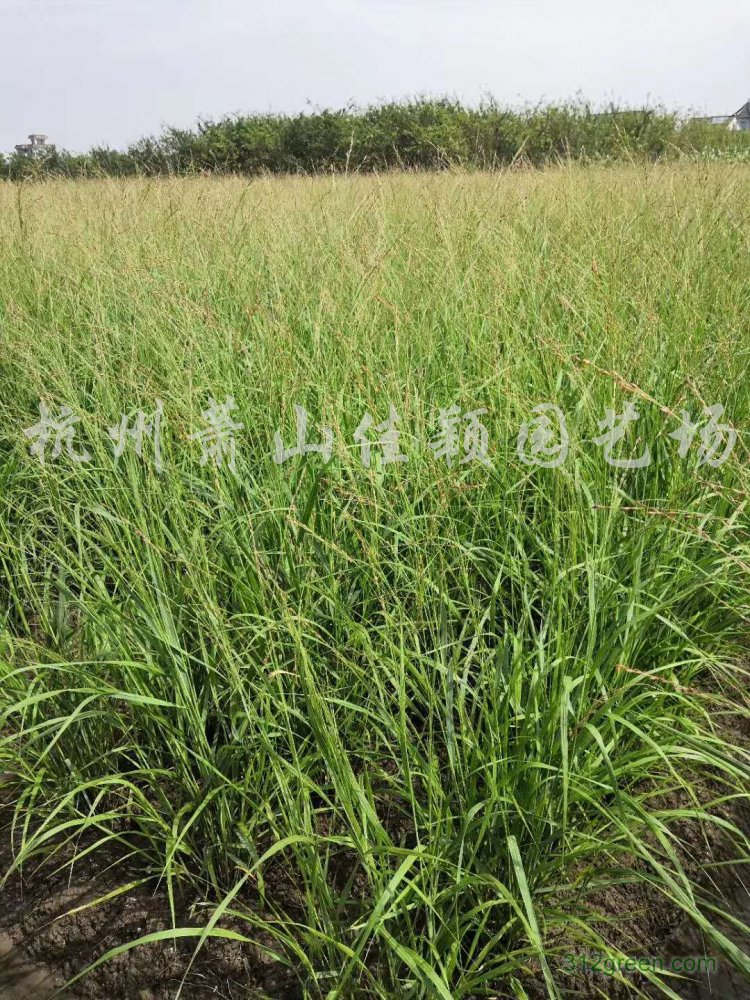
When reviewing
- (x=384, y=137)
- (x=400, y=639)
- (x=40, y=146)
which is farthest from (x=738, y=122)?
(x=400, y=639)

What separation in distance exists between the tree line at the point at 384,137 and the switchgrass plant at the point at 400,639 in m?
7.97

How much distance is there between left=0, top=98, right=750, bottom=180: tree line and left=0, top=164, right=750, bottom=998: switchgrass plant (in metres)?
7.97

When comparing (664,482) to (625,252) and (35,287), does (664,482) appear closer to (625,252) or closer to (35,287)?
(625,252)

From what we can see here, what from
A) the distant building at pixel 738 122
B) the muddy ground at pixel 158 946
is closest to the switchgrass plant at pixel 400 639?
the muddy ground at pixel 158 946

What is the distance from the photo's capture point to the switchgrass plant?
1.30m

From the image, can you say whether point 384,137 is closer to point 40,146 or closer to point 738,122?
point 40,146

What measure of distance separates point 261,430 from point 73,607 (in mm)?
→ 711

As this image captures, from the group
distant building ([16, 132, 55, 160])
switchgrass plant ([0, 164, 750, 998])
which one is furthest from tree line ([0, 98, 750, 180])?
switchgrass plant ([0, 164, 750, 998])

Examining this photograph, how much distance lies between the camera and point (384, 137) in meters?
11.0

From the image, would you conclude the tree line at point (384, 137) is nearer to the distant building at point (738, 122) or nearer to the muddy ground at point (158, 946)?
the distant building at point (738, 122)

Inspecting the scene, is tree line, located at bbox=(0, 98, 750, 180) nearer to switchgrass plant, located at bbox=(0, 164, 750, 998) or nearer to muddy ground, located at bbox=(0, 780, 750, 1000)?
switchgrass plant, located at bbox=(0, 164, 750, 998)

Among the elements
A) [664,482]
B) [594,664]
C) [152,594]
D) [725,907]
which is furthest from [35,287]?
[725,907]

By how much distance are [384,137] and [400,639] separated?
11.0m

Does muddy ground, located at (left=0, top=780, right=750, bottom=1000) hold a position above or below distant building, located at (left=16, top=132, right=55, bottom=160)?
below
